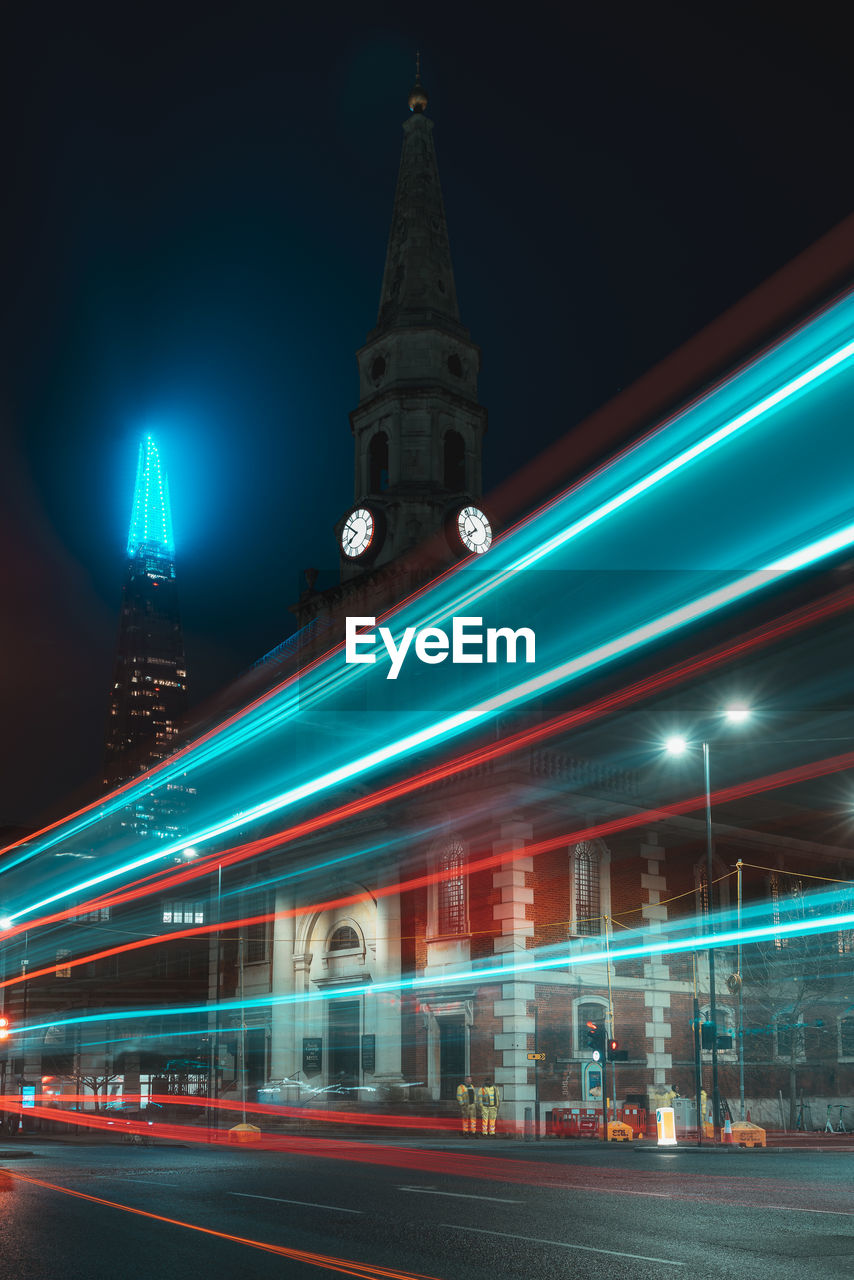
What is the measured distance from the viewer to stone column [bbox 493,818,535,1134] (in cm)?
3209

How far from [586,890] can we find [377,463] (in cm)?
2134

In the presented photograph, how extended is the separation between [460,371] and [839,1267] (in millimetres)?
43705

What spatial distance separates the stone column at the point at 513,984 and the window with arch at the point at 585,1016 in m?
1.97

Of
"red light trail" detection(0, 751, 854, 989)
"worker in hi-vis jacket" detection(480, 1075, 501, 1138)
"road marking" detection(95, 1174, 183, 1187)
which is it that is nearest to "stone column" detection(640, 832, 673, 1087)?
"red light trail" detection(0, 751, 854, 989)

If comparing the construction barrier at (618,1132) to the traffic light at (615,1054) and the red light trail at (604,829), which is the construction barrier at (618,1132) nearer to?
the traffic light at (615,1054)

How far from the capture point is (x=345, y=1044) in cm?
3834

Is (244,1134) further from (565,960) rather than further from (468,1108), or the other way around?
(565,960)

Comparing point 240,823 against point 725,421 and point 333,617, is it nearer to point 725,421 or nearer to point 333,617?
point 333,617

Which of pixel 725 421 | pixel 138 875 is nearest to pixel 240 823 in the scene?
pixel 725 421

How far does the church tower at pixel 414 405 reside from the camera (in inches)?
1849

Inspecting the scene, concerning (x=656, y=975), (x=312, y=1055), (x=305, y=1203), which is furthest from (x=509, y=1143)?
(x=305, y=1203)

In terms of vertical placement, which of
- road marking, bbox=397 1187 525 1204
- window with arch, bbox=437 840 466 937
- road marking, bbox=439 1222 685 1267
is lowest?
road marking, bbox=397 1187 525 1204

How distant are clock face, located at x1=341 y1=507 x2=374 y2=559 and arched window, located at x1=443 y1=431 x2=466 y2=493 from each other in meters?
3.82

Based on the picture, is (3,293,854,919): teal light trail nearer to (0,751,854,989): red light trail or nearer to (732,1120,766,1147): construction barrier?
(0,751,854,989): red light trail
